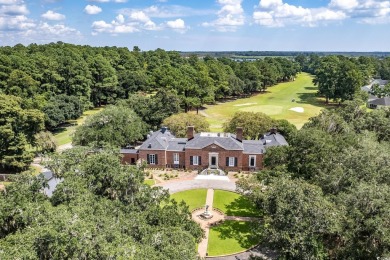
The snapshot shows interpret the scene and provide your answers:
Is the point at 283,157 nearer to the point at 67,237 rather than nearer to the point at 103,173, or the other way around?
the point at 103,173

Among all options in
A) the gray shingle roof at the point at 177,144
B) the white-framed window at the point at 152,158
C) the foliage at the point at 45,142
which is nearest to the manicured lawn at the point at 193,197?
the gray shingle roof at the point at 177,144

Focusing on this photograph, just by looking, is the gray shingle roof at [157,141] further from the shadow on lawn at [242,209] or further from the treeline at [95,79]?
the treeline at [95,79]

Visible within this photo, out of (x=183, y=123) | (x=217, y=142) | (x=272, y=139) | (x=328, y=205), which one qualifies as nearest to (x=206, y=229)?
(x=328, y=205)

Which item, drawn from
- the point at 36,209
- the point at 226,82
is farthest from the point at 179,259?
the point at 226,82

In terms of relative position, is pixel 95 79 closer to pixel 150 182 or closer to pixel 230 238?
pixel 150 182

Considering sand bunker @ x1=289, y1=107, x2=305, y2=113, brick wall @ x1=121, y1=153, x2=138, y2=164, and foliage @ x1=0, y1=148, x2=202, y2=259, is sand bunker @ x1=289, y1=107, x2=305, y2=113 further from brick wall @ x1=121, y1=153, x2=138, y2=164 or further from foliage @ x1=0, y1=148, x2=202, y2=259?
foliage @ x1=0, y1=148, x2=202, y2=259

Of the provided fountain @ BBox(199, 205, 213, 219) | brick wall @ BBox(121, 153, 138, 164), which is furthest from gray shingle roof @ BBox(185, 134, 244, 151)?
fountain @ BBox(199, 205, 213, 219)
